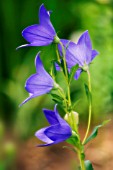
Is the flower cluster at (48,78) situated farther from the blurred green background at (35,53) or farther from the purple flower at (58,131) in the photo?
the blurred green background at (35,53)

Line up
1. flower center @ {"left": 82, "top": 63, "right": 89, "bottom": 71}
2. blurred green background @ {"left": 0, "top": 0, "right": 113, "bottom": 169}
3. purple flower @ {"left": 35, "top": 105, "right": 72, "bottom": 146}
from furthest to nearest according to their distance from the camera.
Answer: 1. blurred green background @ {"left": 0, "top": 0, "right": 113, "bottom": 169}
2. flower center @ {"left": 82, "top": 63, "right": 89, "bottom": 71}
3. purple flower @ {"left": 35, "top": 105, "right": 72, "bottom": 146}

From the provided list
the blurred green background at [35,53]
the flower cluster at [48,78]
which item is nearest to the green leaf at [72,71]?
the flower cluster at [48,78]

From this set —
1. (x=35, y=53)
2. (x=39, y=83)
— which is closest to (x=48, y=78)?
(x=39, y=83)

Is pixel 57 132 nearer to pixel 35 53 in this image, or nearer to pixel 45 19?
pixel 45 19

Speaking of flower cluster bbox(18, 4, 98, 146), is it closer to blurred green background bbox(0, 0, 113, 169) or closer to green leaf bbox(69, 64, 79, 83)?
green leaf bbox(69, 64, 79, 83)

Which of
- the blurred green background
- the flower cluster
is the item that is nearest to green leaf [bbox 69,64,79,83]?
the flower cluster

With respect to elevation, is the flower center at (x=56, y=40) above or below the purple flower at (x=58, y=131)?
above
